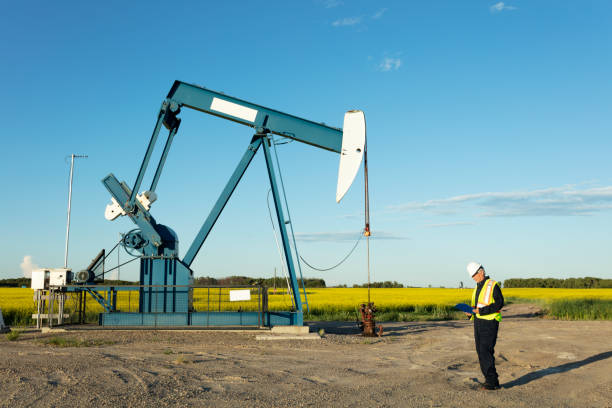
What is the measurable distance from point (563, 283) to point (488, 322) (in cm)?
4987

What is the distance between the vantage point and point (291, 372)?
265 inches

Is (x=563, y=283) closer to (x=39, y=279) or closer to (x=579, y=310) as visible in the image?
(x=579, y=310)

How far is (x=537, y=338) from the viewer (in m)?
11.4

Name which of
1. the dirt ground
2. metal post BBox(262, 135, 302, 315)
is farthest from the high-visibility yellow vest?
metal post BBox(262, 135, 302, 315)

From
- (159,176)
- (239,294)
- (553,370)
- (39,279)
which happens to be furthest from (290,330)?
(39,279)

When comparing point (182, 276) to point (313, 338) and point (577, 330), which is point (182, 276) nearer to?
point (313, 338)

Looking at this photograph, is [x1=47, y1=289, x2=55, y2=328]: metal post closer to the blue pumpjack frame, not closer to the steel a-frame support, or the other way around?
the blue pumpjack frame

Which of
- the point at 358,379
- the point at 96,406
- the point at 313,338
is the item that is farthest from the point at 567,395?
the point at 313,338

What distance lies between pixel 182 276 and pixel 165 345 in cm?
257

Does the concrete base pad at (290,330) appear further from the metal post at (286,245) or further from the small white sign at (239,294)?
the small white sign at (239,294)

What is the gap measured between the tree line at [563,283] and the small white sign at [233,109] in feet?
151

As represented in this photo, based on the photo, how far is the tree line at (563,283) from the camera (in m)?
47.9

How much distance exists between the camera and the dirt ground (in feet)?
17.0

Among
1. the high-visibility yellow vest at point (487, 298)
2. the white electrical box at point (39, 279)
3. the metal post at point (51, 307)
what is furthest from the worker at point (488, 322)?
the white electrical box at point (39, 279)
